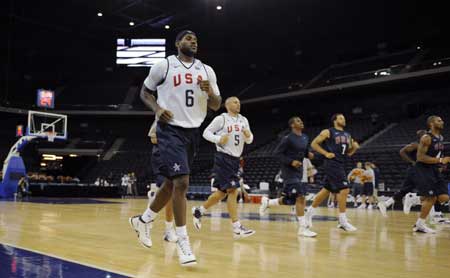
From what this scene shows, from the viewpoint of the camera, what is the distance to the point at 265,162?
977 inches

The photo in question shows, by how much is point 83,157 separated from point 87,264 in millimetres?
33291

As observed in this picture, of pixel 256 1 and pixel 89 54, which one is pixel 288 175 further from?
pixel 89 54

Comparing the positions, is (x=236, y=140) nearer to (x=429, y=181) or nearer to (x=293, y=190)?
(x=293, y=190)

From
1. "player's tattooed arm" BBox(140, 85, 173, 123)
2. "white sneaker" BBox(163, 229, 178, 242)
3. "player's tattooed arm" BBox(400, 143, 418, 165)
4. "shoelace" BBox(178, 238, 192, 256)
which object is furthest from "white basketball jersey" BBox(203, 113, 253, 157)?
"player's tattooed arm" BBox(400, 143, 418, 165)

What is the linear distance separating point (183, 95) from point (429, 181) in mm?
4287

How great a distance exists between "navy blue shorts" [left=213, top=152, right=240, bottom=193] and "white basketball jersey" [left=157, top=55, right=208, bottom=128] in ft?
7.02

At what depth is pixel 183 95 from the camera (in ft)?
12.2

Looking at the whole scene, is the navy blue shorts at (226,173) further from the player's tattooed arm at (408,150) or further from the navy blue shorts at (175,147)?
the player's tattooed arm at (408,150)

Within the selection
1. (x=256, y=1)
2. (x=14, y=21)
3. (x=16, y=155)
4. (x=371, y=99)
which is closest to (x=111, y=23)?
(x=14, y=21)

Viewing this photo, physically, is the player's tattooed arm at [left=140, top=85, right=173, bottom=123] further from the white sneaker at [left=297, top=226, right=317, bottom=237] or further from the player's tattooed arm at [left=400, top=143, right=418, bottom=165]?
the player's tattooed arm at [left=400, top=143, right=418, bottom=165]

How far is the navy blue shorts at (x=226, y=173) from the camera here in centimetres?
583

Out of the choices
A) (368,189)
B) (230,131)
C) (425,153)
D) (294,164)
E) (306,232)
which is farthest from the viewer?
(368,189)

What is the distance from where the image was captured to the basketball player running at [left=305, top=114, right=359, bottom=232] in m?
6.50

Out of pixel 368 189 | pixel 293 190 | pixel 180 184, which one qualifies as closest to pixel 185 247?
pixel 180 184
